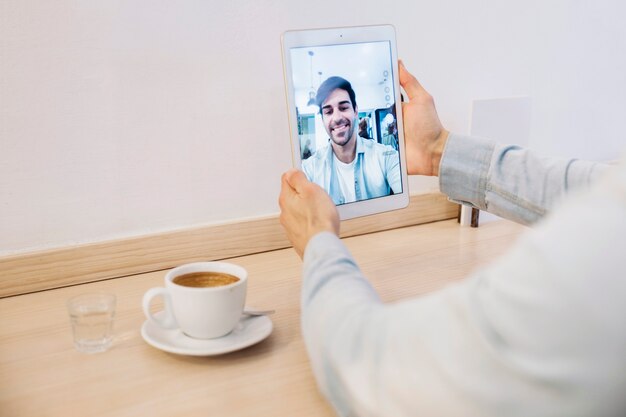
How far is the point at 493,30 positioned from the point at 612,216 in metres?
1.03

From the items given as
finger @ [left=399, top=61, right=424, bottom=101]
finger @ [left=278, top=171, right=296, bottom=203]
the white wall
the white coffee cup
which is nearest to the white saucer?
the white coffee cup

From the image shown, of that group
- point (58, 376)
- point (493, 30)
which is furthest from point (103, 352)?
point (493, 30)

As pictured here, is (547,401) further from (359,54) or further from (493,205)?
(359,54)

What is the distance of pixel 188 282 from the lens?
89 centimetres

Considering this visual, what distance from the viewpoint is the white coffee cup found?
2.73ft

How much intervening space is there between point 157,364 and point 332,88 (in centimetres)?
49

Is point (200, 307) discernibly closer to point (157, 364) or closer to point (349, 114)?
point (157, 364)

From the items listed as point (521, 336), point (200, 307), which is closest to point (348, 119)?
point (200, 307)

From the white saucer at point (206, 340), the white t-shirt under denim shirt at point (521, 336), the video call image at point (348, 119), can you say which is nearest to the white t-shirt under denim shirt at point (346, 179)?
the video call image at point (348, 119)

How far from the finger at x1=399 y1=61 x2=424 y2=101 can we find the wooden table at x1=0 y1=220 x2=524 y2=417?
28 cm

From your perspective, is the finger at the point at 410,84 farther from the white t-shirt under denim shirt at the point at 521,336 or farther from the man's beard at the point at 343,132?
the white t-shirt under denim shirt at the point at 521,336

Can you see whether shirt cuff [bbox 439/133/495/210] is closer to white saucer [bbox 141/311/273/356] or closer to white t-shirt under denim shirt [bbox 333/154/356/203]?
white t-shirt under denim shirt [bbox 333/154/356/203]

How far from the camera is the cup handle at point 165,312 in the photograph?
847 mm

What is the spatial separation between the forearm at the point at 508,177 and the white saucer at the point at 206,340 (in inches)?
14.9
